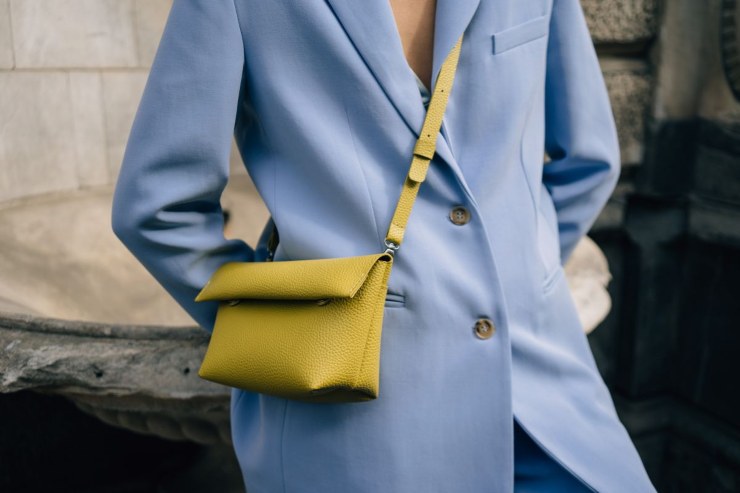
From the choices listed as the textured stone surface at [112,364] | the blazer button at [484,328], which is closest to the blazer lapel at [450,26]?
the blazer button at [484,328]

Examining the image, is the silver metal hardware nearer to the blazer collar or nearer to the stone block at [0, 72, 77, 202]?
the blazer collar

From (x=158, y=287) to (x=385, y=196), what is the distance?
1529 millimetres

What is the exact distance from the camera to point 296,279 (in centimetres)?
106

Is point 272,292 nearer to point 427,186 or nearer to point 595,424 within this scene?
point 427,186

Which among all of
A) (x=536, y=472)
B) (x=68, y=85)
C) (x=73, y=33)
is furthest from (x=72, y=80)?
(x=536, y=472)

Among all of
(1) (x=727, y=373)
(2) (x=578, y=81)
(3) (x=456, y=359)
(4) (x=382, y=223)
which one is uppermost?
(2) (x=578, y=81)

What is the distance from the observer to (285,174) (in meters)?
1.16

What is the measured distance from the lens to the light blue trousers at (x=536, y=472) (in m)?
1.18

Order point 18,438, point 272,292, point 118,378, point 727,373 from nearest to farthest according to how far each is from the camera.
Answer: point 272,292 < point 118,378 < point 18,438 < point 727,373

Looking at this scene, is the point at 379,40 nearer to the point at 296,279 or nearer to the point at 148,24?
the point at 296,279

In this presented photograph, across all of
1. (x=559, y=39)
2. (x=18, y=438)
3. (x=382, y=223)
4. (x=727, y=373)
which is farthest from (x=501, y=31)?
(x=727, y=373)

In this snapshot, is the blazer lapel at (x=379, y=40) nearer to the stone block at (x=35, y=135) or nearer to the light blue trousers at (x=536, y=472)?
the light blue trousers at (x=536, y=472)

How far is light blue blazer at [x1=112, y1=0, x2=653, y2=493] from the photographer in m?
1.09

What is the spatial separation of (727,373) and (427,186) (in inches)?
93.6
